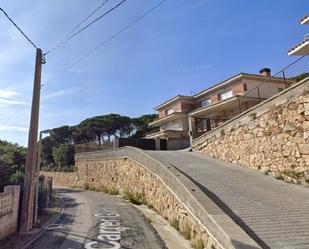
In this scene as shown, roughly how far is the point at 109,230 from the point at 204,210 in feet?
10.9

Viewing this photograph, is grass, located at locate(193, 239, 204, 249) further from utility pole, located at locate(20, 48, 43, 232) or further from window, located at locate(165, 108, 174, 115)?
window, located at locate(165, 108, 174, 115)

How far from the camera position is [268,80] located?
27406 mm

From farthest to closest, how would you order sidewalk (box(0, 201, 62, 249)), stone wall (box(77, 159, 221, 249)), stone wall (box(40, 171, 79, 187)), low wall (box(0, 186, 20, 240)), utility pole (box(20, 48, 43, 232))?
stone wall (box(40, 171, 79, 187)) → utility pole (box(20, 48, 43, 232)) → low wall (box(0, 186, 20, 240)) → stone wall (box(77, 159, 221, 249)) → sidewalk (box(0, 201, 62, 249))

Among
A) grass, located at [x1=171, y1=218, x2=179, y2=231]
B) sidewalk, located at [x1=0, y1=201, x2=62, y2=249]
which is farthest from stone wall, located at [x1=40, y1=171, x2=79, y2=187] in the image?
grass, located at [x1=171, y1=218, x2=179, y2=231]

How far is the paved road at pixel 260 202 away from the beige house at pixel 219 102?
24.2 feet

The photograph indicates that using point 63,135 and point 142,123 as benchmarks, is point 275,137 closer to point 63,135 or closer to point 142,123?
point 142,123

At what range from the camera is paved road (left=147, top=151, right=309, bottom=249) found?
19.6 feet

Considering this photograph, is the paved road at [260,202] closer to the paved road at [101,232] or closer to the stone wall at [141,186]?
the stone wall at [141,186]

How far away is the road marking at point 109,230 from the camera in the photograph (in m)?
7.25

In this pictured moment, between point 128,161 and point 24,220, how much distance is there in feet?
29.6

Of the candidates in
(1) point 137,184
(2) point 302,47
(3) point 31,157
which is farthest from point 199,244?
(2) point 302,47

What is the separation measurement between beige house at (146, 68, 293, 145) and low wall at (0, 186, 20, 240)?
1168 cm

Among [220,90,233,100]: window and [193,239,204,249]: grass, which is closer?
[193,239,204,249]: grass

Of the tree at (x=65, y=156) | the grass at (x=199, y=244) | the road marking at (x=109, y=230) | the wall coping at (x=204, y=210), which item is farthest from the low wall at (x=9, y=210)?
the tree at (x=65, y=156)
